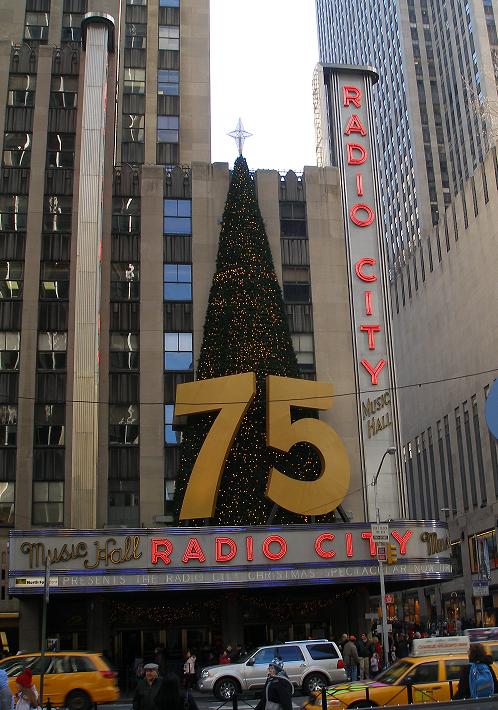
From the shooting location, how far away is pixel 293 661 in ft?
98.3

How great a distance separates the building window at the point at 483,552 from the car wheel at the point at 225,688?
4782 cm

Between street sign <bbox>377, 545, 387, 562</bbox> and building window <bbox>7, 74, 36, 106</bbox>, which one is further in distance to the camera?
building window <bbox>7, 74, 36, 106</bbox>

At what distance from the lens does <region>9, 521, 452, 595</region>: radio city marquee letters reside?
38562 mm

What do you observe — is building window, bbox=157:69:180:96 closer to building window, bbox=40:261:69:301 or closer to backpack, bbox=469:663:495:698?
building window, bbox=40:261:69:301

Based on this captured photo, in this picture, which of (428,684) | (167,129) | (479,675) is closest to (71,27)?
(167,129)

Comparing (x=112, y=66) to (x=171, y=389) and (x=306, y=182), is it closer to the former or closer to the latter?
(x=306, y=182)

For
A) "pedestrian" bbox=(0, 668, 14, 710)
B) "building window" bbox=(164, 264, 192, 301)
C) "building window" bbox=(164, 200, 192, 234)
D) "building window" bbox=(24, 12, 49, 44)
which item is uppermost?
"building window" bbox=(24, 12, 49, 44)

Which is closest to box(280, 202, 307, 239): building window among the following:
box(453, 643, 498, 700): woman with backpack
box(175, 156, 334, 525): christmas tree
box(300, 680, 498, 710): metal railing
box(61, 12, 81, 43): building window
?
box(175, 156, 334, 525): christmas tree

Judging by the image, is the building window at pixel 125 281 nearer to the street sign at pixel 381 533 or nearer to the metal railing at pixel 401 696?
the street sign at pixel 381 533

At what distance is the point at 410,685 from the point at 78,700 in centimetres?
1055

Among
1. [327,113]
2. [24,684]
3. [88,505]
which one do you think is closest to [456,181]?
[327,113]

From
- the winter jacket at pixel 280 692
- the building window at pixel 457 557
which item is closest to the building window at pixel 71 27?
the building window at pixel 457 557

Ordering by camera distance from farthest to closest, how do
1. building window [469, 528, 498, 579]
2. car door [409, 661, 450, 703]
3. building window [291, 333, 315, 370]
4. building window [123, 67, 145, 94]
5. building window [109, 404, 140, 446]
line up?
building window [469, 528, 498, 579], building window [123, 67, 145, 94], building window [291, 333, 315, 370], building window [109, 404, 140, 446], car door [409, 661, 450, 703]

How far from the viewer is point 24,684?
527 inches
